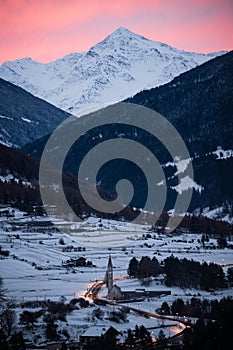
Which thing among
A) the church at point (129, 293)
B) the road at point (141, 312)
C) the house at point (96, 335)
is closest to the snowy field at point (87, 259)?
the road at point (141, 312)

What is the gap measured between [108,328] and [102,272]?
32.3m

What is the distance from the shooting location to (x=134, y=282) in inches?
3216

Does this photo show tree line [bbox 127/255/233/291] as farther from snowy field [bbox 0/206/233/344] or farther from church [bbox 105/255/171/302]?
church [bbox 105/255/171/302]

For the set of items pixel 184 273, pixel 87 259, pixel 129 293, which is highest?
pixel 87 259

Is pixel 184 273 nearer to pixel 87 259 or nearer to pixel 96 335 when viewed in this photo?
pixel 87 259

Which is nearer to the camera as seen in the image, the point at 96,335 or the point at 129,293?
the point at 96,335

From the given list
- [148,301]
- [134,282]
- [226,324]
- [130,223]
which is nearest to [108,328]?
[226,324]

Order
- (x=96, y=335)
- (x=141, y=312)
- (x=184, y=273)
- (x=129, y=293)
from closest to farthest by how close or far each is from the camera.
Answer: (x=96, y=335) → (x=141, y=312) → (x=129, y=293) → (x=184, y=273)

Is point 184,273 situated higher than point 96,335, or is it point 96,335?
point 184,273

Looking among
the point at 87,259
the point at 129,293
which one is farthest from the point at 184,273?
the point at 87,259

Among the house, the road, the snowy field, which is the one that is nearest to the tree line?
the snowy field

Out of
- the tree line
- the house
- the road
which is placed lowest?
the house

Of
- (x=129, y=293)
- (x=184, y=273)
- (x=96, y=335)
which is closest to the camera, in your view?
(x=96, y=335)

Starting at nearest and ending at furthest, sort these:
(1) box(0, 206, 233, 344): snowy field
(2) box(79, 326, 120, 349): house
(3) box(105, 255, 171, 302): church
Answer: (2) box(79, 326, 120, 349): house
(1) box(0, 206, 233, 344): snowy field
(3) box(105, 255, 171, 302): church
